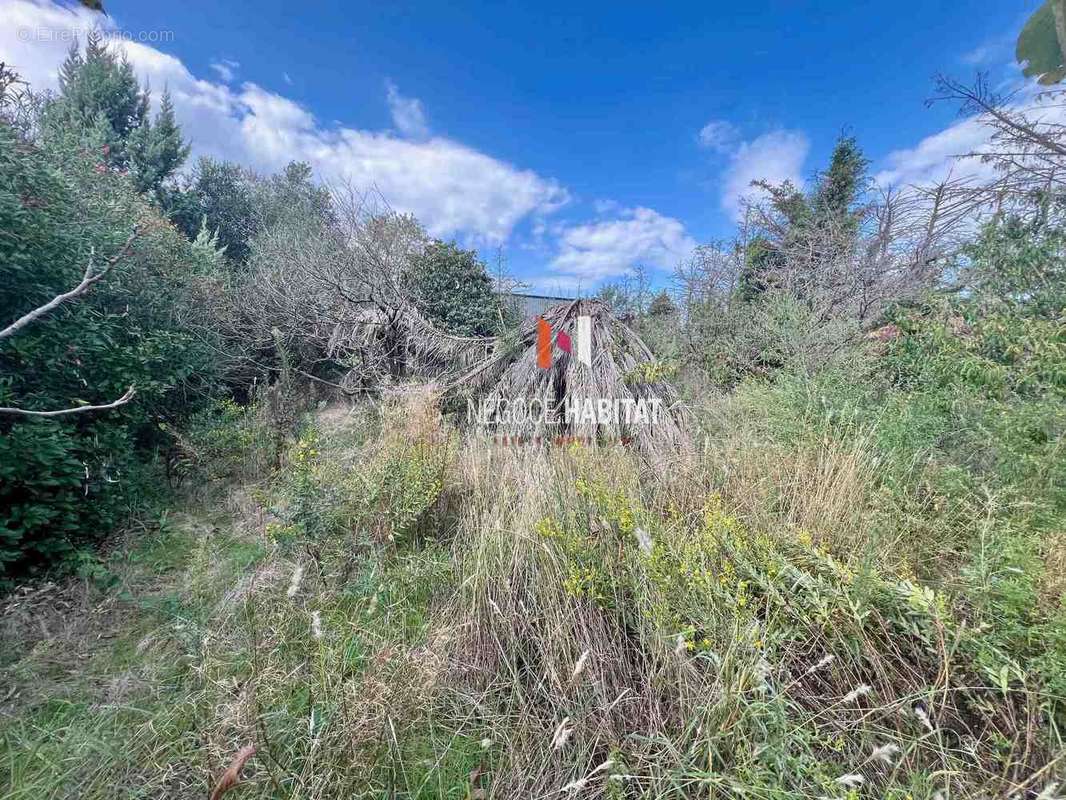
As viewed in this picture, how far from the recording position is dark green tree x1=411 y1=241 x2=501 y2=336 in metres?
10.0

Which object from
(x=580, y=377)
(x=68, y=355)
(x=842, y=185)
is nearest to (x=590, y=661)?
(x=580, y=377)

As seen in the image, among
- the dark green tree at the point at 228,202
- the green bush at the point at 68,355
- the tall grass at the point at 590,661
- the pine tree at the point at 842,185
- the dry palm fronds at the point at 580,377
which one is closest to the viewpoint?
the tall grass at the point at 590,661

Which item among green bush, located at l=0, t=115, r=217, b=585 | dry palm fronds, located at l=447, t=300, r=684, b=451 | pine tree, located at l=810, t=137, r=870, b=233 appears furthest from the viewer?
pine tree, located at l=810, t=137, r=870, b=233

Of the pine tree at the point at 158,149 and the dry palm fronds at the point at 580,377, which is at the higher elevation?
the pine tree at the point at 158,149

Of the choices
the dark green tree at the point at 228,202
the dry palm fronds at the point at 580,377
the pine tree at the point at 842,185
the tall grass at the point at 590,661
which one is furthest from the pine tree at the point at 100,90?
the pine tree at the point at 842,185

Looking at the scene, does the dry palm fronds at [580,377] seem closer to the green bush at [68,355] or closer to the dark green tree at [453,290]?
the green bush at [68,355]

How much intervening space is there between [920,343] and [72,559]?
779 centimetres

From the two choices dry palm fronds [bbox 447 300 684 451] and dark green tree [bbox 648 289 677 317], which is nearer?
dry palm fronds [bbox 447 300 684 451]

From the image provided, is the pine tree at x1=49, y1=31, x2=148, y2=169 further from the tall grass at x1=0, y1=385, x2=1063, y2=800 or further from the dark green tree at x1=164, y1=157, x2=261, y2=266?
the tall grass at x1=0, y1=385, x2=1063, y2=800

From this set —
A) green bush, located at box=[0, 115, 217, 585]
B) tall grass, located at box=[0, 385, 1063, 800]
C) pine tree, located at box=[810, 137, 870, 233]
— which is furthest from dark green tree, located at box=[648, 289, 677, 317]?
green bush, located at box=[0, 115, 217, 585]

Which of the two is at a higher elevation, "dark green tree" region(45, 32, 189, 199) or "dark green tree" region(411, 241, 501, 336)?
"dark green tree" region(45, 32, 189, 199)

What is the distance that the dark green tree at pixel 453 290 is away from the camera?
10.0 meters

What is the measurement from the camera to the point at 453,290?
1020cm

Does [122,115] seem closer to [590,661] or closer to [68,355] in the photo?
[68,355]
